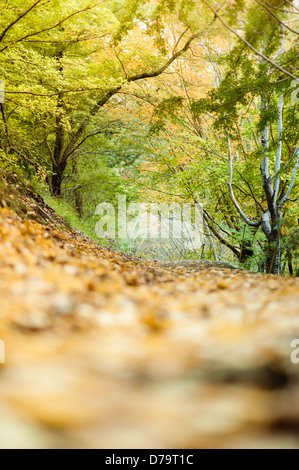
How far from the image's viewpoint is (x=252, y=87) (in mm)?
5805

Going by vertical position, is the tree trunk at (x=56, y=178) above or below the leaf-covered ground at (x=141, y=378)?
above

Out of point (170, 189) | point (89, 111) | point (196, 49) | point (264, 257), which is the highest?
point (196, 49)

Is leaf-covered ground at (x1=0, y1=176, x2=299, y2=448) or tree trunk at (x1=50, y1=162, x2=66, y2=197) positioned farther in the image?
tree trunk at (x1=50, y1=162, x2=66, y2=197)

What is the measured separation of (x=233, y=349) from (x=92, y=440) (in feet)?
2.06

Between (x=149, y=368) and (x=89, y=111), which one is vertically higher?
(x=89, y=111)

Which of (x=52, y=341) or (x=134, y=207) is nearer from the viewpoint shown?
(x=52, y=341)

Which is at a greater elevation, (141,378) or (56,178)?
(56,178)

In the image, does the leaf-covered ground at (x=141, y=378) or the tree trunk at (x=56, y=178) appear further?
the tree trunk at (x=56, y=178)

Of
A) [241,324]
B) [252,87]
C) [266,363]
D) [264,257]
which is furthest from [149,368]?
[264,257]

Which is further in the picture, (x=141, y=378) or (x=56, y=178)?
(x=56, y=178)

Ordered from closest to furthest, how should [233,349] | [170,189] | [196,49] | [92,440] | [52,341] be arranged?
[92,440] → [233,349] → [52,341] → [196,49] → [170,189]

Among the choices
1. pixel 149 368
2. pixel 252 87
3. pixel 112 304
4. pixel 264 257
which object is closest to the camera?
pixel 149 368

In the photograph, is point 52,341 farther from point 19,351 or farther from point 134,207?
point 134,207

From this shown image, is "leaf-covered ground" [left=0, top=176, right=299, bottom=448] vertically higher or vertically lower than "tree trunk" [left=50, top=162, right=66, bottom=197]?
lower
